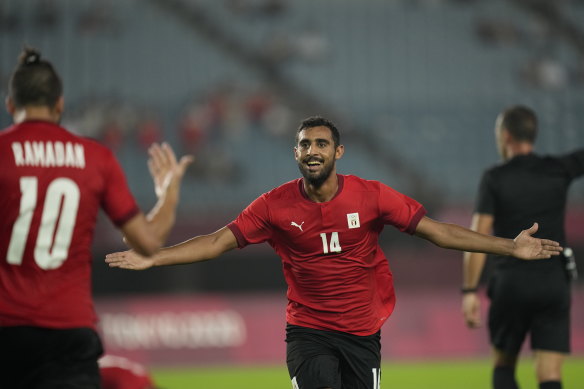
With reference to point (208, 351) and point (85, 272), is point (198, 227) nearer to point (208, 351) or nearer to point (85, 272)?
point (208, 351)

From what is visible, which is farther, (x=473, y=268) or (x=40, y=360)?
(x=473, y=268)

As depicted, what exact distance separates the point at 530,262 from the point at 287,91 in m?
11.8

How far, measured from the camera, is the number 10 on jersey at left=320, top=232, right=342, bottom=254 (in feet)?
16.3

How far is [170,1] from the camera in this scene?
1858cm

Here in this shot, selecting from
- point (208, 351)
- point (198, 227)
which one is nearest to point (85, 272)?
point (208, 351)

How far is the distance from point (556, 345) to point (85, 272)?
11.5 feet

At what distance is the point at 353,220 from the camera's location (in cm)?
496

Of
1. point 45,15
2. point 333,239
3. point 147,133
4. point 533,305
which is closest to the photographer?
point 333,239

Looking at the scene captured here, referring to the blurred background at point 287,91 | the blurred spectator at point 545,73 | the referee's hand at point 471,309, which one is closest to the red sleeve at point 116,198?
the referee's hand at point 471,309

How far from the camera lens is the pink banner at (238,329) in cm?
1236

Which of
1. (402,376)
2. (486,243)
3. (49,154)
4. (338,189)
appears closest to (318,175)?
(338,189)

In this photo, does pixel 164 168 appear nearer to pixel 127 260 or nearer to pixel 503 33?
pixel 127 260

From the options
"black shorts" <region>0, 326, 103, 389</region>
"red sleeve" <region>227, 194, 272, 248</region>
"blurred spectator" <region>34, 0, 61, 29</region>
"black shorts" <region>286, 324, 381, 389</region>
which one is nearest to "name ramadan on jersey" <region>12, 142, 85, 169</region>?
"black shorts" <region>0, 326, 103, 389</region>

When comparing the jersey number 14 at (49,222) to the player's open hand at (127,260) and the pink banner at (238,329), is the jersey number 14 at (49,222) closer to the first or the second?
the player's open hand at (127,260)
